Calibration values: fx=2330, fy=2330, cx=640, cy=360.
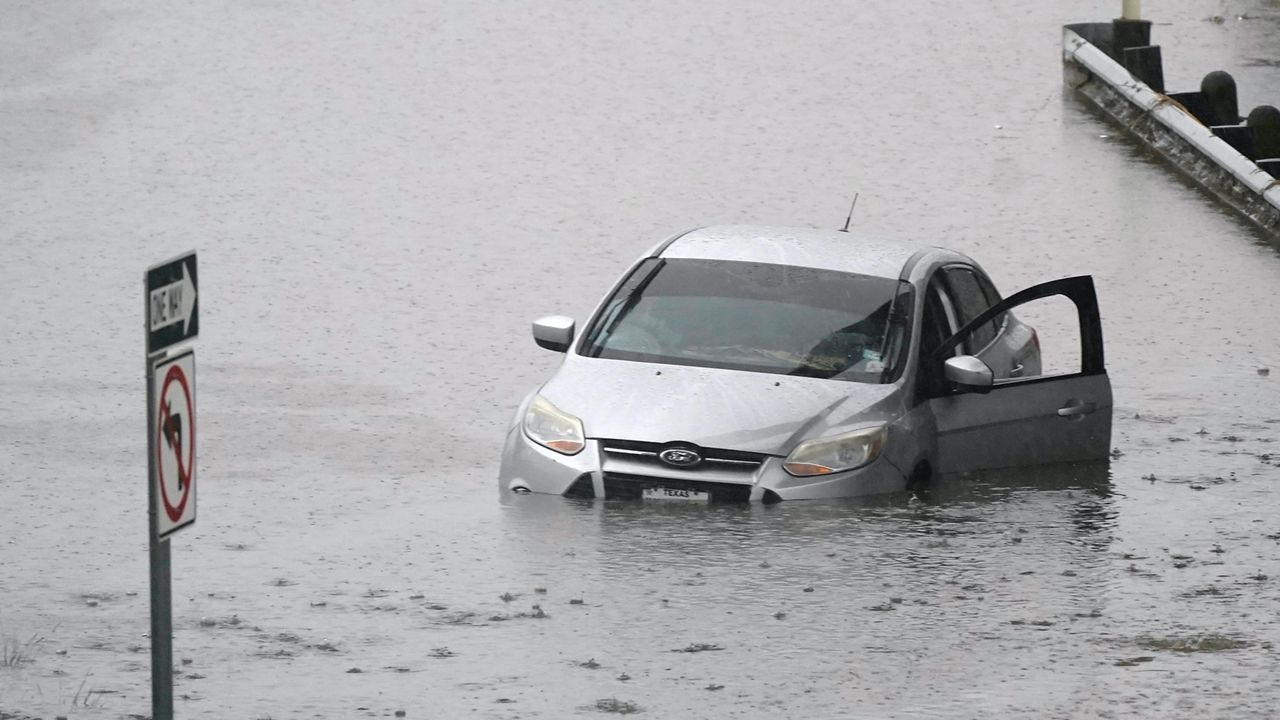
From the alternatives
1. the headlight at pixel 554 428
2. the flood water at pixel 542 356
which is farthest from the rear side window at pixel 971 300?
the headlight at pixel 554 428

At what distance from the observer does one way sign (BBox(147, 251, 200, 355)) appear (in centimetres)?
680

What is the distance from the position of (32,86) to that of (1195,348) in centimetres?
1505

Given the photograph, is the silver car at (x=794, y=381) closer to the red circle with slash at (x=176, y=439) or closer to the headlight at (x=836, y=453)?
the headlight at (x=836, y=453)

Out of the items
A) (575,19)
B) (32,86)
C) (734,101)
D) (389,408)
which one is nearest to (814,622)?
(389,408)

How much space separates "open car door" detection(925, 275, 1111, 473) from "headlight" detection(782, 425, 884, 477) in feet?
2.22

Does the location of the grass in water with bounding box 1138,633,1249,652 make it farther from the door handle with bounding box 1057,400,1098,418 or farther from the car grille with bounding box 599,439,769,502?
the door handle with bounding box 1057,400,1098,418

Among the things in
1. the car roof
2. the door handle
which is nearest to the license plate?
the car roof

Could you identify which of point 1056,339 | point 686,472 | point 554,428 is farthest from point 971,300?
point 1056,339

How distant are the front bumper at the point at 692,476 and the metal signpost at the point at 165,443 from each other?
473 centimetres

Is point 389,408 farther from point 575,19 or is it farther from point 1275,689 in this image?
point 575,19

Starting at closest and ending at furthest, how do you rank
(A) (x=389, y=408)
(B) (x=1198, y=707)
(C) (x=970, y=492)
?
1. (B) (x=1198, y=707)
2. (C) (x=970, y=492)
3. (A) (x=389, y=408)

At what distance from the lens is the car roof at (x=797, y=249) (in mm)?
13148

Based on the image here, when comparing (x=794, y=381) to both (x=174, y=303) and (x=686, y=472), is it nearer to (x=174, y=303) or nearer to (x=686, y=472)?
(x=686, y=472)

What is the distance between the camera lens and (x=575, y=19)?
1222 inches
